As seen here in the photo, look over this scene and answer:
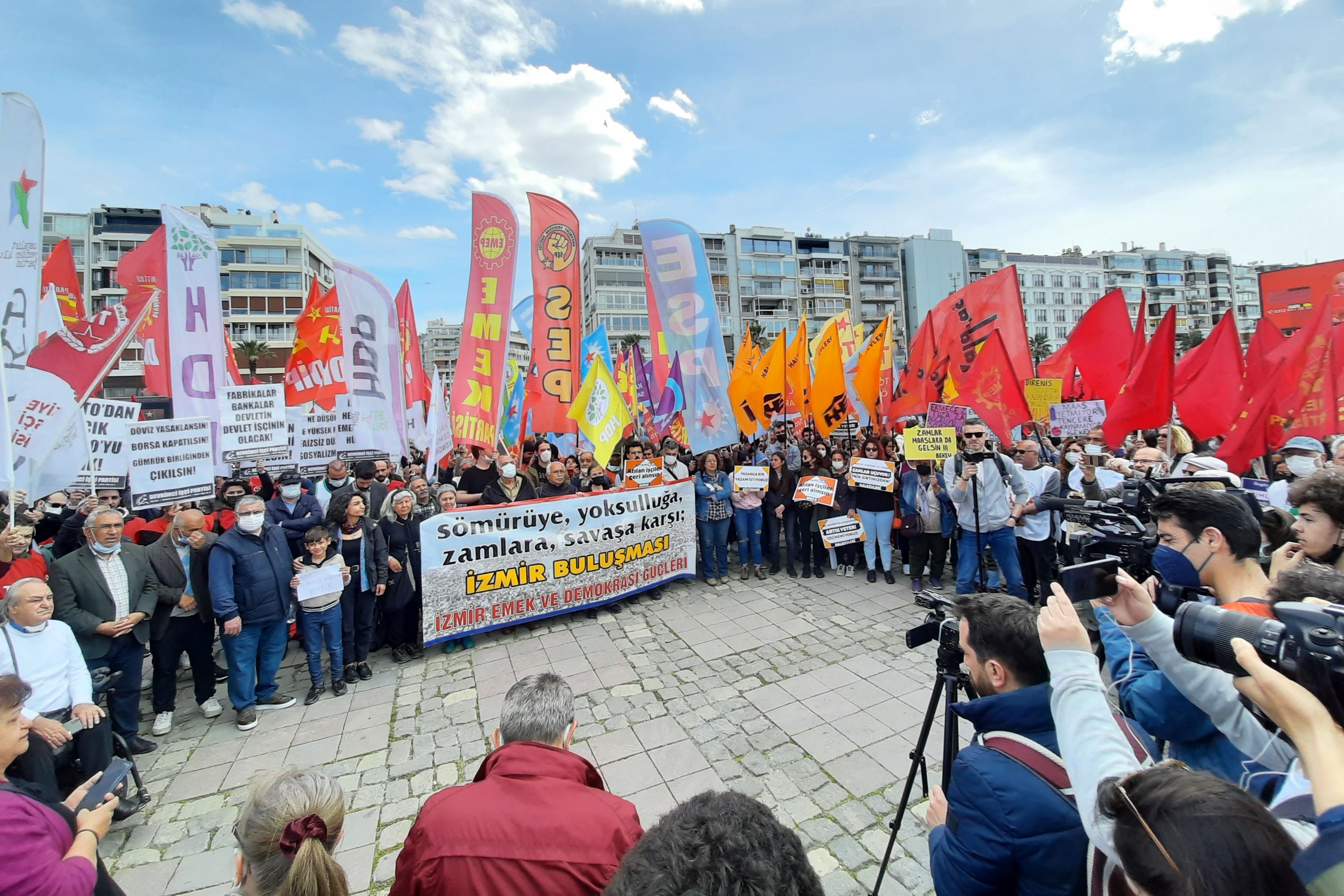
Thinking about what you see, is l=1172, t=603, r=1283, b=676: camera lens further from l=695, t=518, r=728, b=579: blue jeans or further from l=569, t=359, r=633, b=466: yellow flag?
l=695, t=518, r=728, b=579: blue jeans

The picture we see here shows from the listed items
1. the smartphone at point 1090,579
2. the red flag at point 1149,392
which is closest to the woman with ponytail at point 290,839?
the smartphone at point 1090,579

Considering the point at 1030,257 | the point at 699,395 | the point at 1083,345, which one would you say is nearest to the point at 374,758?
the point at 699,395

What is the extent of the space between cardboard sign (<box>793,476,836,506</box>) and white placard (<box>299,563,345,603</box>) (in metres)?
6.07

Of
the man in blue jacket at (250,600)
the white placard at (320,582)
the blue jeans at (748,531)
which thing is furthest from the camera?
the blue jeans at (748,531)

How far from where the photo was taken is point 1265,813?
0.98 meters

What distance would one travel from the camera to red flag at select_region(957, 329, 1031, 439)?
290 inches

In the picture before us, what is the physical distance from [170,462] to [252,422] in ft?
4.13

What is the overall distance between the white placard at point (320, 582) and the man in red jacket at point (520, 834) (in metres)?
4.46

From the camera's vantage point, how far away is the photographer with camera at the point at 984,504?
653 cm

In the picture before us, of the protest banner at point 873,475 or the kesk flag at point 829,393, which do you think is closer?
the protest banner at point 873,475

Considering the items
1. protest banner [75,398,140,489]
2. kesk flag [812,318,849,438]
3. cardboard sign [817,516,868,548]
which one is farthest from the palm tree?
cardboard sign [817,516,868,548]

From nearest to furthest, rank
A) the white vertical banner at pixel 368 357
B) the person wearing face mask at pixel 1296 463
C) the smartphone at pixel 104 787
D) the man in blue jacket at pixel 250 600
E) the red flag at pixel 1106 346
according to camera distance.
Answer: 1. the smartphone at pixel 104 787
2. the man in blue jacket at pixel 250 600
3. the person wearing face mask at pixel 1296 463
4. the white vertical banner at pixel 368 357
5. the red flag at pixel 1106 346

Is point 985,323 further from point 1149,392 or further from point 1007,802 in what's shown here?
point 1007,802

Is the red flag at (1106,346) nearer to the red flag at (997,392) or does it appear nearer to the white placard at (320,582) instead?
the red flag at (997,392)
